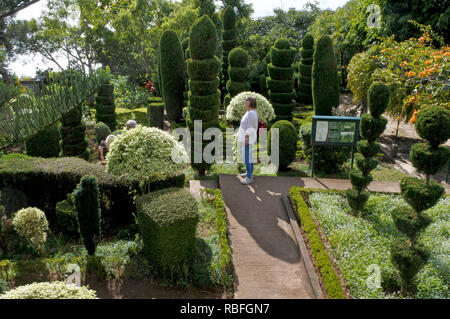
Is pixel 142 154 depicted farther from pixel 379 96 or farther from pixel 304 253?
pixel 379 96

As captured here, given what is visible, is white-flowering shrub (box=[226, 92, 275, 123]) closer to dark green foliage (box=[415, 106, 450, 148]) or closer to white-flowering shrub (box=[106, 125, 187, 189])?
white-flowering shrub (box=[106, 125, 187, 189])

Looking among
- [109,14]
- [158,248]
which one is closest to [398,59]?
[158,248]

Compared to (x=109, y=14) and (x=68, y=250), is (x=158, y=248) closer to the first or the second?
(x=68, y=250)

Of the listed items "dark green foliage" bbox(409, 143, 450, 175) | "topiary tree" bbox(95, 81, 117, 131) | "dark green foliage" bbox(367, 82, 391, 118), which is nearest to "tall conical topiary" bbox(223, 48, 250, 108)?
"topiary tree" bbox(95, 81, 117, 131)

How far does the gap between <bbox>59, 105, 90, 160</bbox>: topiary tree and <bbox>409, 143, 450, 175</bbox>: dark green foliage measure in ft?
29.1

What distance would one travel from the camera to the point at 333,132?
32.8 feet

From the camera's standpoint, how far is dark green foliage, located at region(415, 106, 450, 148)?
16.8 feet

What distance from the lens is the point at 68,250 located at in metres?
6.94

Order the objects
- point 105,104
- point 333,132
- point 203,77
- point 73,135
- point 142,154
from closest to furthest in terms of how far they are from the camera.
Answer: point 142,154 < point 203,77 < point 333,132 < point 73,135 < point 105,104

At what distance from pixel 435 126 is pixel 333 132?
4874 millimetres

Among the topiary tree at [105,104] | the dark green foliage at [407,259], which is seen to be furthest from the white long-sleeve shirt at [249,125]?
the topiary tree at [105,104]

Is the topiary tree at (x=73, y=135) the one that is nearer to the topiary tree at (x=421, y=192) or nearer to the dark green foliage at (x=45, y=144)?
the dark green foliage at (x=45, y=144)

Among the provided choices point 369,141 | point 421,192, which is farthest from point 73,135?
point 421,192
